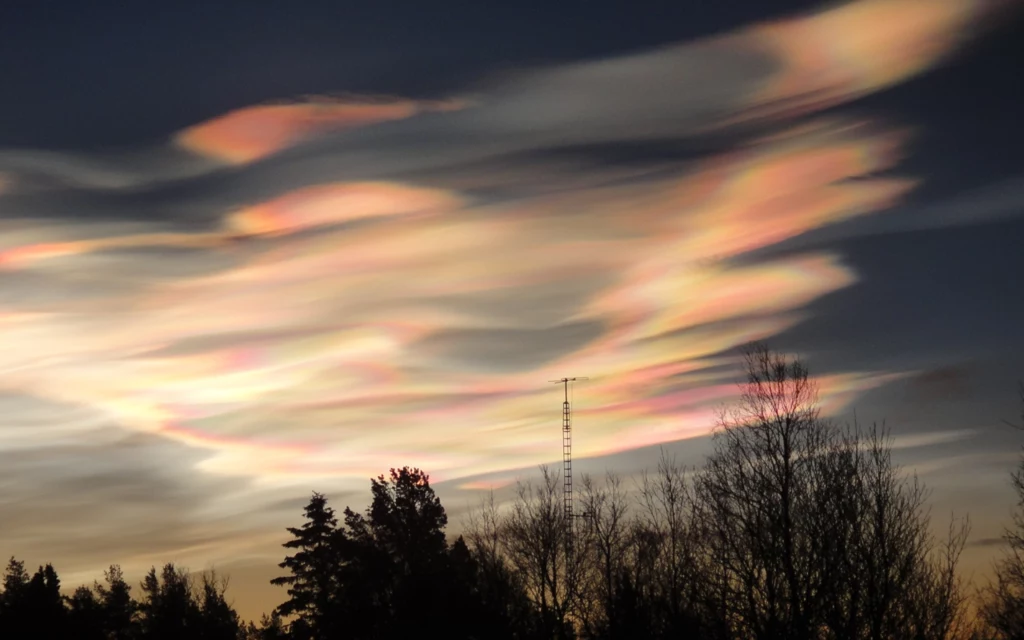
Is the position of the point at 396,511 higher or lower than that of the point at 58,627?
higher

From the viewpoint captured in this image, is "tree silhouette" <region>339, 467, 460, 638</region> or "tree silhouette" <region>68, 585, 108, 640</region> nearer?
"tree silhouette" <region>339, 467, 460, 638</region>

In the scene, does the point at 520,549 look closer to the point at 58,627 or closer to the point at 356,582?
the point at 356,582

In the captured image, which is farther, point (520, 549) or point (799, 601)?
point (520, 549)

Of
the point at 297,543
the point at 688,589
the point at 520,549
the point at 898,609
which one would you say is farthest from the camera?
the point at 297,543

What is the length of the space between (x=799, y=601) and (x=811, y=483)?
4767 mm

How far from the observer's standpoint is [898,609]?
4519 centimetres

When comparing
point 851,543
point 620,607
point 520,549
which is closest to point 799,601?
point 851,543

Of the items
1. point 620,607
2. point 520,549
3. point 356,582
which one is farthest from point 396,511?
point 620,607

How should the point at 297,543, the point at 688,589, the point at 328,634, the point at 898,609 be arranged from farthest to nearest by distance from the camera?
the point at 297,543 → the point at 328,634 → the point at 688,589 → the point at 898,609

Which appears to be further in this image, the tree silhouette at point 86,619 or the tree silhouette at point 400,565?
the tree silhouette at point 86,619

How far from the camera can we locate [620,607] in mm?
74625

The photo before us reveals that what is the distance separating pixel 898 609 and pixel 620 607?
31.2m

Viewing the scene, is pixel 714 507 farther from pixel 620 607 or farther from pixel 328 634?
pixel 328 634

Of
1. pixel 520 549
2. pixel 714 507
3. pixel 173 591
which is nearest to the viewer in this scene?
pixel 714 507
